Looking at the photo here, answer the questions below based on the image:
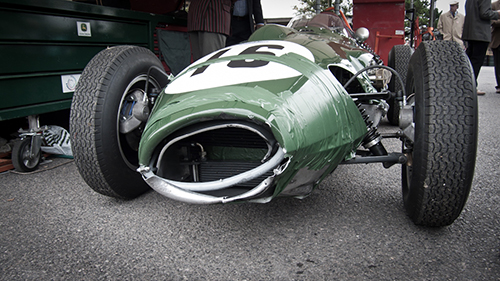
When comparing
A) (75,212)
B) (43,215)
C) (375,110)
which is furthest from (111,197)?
(375,110)

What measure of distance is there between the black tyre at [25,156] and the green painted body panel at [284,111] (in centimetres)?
177

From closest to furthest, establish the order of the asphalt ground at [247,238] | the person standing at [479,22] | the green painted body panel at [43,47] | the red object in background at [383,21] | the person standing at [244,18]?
the asphalt ground at [247,238]
the green painted body panel at [43,47]
the person standing at [244,18]
the person standing at [479,22]
the red object in background at [383,21]

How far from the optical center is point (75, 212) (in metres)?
2.09

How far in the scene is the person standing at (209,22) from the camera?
3.73 m

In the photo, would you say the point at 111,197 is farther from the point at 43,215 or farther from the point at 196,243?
the point at 196,243

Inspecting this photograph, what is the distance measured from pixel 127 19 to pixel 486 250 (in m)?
3.84

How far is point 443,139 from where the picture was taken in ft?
5.19

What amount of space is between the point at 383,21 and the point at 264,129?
867cm

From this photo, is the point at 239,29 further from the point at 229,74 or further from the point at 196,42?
the point at 229,74

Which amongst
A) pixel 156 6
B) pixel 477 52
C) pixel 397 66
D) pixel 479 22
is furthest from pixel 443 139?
pixel 477 52

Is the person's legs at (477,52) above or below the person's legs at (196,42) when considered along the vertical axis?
below

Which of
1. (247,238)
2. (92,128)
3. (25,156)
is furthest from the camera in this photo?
(25,156)

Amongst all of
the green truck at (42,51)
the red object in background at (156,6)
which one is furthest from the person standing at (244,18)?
the green truck at (42,51)

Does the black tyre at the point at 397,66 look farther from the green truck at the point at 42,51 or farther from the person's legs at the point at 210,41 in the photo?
Result: the green truck at the point at 42,51
